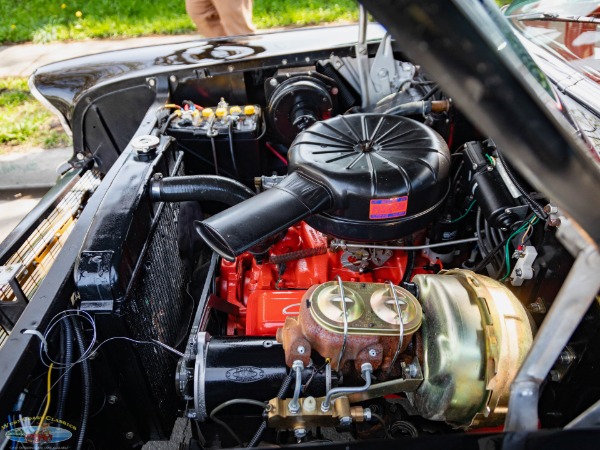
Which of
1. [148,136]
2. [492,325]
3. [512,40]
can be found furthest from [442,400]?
[148,136]

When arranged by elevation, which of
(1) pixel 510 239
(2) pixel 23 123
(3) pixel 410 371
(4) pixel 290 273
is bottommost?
(2) pixel 23 123

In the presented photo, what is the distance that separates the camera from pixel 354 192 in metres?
1.28

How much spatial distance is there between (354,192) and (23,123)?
157 inches

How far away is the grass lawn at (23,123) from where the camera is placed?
4.04 m

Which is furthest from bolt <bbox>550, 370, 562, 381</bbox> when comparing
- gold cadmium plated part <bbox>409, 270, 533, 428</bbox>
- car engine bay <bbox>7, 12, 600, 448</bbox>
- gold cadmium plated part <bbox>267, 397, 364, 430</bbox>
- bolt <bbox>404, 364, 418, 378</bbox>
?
gold cadmium plated part <bbox>267, 397, 364, 430</bbox>

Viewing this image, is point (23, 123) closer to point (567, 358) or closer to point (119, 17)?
point (119, 17)

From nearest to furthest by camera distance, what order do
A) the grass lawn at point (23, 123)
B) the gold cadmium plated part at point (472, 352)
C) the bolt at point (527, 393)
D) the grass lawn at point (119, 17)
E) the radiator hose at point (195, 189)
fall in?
the bolt at point (527, 393), the gold cadmium plated part at point (472, 352), the radiator hose at point (195, 189), the grass lawn at point (23, 123), the grass lawn at point (119, 17)

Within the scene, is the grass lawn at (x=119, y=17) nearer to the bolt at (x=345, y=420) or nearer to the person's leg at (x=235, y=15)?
the person's leg at (x=235, y=15)

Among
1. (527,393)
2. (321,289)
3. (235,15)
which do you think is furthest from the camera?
(235,15)

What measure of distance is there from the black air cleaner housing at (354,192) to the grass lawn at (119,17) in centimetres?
462

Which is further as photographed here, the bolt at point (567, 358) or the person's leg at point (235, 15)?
the person's leg at point (235, 15)

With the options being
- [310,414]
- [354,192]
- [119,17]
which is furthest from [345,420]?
[119,17]

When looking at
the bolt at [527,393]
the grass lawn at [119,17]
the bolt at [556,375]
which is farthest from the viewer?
the grass lawn at [119,17]

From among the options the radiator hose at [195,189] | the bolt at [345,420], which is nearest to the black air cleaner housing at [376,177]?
the radiator hose at [195,189]
